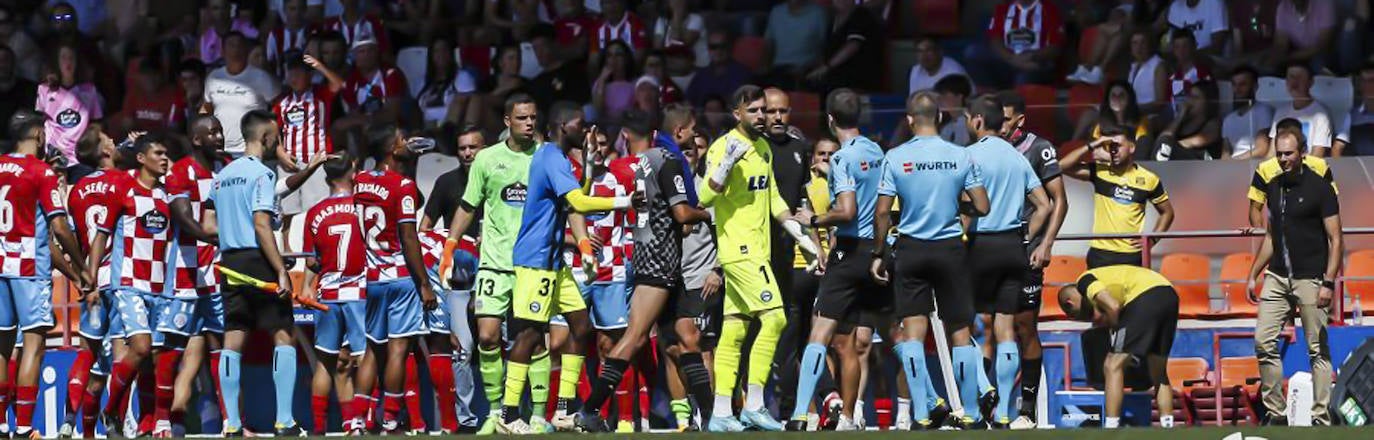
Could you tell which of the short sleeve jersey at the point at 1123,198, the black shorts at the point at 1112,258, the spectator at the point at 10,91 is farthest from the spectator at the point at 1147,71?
the spectator at the point at 10,91

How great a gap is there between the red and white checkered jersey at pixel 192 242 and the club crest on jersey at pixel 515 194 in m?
2.06

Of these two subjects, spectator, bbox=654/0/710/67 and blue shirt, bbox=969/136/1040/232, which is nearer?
blue shirt, bbox=969/136/1040/232

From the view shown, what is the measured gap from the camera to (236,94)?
1991 cm

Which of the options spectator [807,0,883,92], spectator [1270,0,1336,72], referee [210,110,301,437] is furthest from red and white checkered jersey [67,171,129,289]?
spectator [1270,0,1336,72]

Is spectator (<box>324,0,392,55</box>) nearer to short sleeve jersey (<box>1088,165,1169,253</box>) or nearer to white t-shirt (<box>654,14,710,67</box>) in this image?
white t-shirt (<box>654,14,710,67</box>)

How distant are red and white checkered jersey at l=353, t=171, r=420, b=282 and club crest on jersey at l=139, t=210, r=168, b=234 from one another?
1195 mm

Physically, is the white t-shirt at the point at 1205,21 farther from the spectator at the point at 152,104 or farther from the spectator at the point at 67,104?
the spectator at the point at 67,104

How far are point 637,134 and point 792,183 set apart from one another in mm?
1347

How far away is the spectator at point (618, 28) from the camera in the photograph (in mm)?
20828

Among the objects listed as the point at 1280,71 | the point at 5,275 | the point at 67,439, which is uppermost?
the point at 1280,71

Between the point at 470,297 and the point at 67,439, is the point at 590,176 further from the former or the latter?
the point at 67,439

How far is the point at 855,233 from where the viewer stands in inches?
552

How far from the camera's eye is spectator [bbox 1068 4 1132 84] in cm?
1952

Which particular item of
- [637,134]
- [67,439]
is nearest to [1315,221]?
[637,134]
